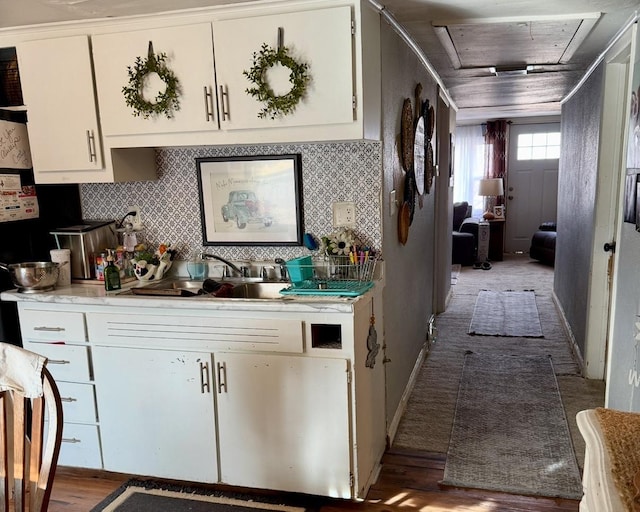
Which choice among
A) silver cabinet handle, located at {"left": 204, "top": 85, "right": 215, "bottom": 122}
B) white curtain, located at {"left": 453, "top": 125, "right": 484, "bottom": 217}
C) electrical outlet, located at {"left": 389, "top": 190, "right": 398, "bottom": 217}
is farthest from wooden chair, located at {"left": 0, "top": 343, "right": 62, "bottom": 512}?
white curtain, located at {"left": 453, "top": 125, "right": 484, "bottom": 217}

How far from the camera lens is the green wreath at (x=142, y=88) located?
2.38 meters

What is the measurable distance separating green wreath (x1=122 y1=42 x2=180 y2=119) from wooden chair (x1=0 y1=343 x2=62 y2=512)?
1350 millimetres

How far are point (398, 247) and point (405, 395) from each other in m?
1.01

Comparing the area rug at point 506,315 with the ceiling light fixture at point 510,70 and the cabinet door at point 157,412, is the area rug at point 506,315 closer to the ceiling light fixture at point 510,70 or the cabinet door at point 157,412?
the ceiling light fixture at point 510,70

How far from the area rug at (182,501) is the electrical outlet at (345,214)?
131cm

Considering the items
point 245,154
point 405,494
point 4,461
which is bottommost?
point 405,494

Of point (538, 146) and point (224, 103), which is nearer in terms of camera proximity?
point (224, 103)

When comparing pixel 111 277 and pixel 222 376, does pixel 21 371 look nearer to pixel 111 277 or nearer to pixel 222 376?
pixel 222 376

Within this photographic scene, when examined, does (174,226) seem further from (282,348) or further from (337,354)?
(337,354)

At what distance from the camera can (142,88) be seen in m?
2.45

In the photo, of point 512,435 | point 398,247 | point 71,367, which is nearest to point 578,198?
point 398,247

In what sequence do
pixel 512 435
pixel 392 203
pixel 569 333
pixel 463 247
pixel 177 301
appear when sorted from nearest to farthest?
1. pixel 177 301
2. pixel 392 203
3. pixel 512 435
4. pixel 569 333
5. pixel 463 247

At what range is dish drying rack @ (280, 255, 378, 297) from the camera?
233cm

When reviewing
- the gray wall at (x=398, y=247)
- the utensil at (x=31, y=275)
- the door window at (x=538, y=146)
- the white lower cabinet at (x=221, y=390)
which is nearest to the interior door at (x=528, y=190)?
the door window at (x=538, y=146)
